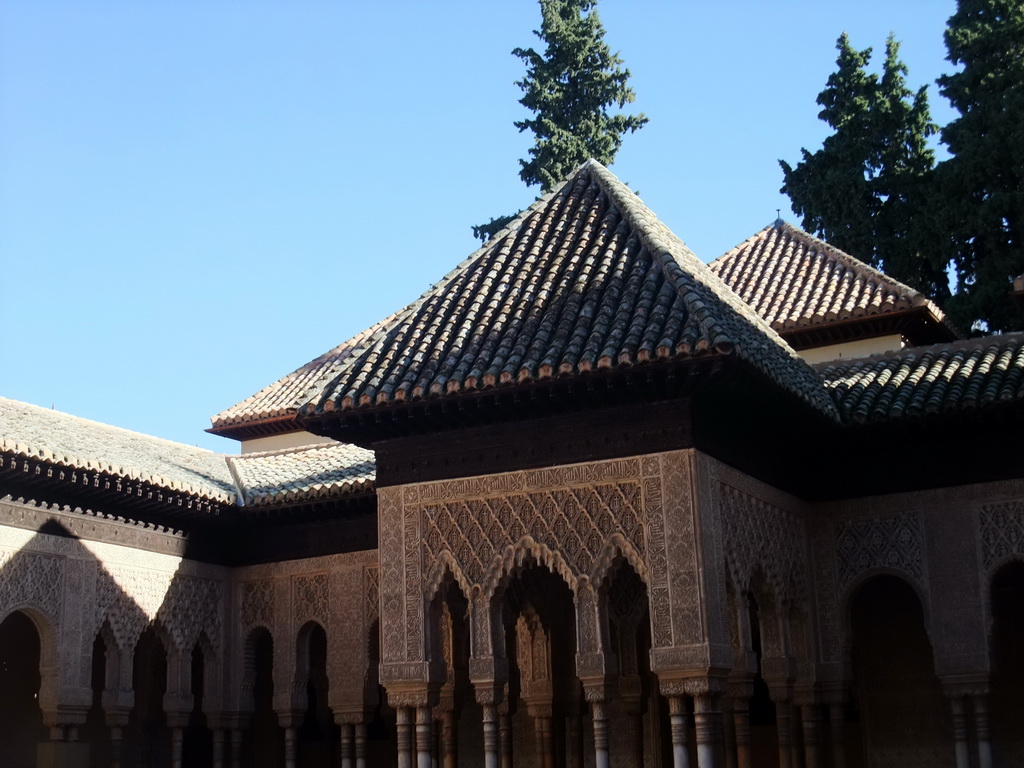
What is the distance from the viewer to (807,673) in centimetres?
1290

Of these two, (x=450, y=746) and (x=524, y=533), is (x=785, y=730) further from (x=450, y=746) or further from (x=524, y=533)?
(x=524, y=533)

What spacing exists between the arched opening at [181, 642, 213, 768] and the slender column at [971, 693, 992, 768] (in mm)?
8838

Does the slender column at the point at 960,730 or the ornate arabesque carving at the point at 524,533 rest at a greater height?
the ornate arabesque carving at the point at 524,533

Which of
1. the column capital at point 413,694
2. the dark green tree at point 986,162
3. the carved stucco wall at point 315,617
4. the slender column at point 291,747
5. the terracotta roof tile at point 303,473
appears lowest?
the slender column at point 291,747

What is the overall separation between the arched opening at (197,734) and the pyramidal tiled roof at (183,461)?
2327 millimetres

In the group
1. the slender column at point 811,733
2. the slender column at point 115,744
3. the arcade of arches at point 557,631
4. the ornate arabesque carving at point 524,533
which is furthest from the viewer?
the slender column at point 115,744

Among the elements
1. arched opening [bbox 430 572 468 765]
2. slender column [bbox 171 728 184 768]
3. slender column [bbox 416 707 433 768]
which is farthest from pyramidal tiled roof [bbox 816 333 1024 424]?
slender column [bbox 171 728 184 768]

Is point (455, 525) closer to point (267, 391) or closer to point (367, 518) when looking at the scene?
point (367, 518)

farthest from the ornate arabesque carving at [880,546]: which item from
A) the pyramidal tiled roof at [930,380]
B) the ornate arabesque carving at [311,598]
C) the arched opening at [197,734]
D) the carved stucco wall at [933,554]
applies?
the arched opening at [197,734]

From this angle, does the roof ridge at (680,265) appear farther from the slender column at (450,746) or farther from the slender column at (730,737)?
the slender column at (450,746)

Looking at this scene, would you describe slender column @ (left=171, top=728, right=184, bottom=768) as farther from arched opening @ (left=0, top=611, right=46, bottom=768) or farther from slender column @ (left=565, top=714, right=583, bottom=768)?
slender column @ (left=565, top=714, right=583, bottom=768)

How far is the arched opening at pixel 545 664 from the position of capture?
13398 mm

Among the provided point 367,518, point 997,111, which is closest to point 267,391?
point 367,518

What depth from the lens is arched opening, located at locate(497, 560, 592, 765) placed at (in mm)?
13398
